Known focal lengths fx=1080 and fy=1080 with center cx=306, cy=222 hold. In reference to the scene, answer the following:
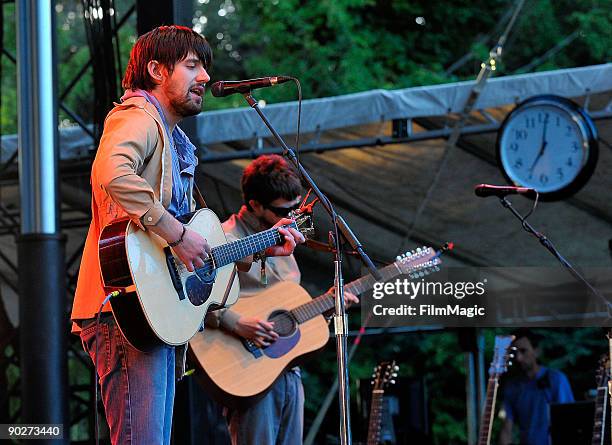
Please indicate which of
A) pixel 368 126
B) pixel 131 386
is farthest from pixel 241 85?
pixel 368 126

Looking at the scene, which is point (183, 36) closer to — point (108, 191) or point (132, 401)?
point (108, 191)

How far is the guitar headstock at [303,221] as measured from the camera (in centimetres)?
435

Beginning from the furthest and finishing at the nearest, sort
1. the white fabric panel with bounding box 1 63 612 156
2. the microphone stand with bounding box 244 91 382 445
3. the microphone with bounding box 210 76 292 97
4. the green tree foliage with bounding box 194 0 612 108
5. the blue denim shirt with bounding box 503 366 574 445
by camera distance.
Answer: the green tree foliage with bounding box 194 0 612 108 → the blue denim shirt with bounding box 503 366 574 445 → the white fabric panel with bounding box 1 63 612 156 → the microphone with bounding box 210 76 292 97 → the microphone stand with bounding box 244 91 382 445

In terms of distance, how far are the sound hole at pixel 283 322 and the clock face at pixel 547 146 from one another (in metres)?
2.30

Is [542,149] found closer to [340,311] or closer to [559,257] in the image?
[559,257]

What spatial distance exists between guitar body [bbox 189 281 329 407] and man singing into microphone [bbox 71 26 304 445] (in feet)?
4.23

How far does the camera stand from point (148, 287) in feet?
11.5

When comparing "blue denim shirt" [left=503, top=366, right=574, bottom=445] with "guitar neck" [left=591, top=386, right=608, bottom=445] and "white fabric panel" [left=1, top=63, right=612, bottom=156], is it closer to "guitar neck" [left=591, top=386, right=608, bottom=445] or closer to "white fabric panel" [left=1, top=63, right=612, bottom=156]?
"guitar neck" [left=591, top=386, right=608, bottom=445]

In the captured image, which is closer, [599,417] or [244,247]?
[244,247]

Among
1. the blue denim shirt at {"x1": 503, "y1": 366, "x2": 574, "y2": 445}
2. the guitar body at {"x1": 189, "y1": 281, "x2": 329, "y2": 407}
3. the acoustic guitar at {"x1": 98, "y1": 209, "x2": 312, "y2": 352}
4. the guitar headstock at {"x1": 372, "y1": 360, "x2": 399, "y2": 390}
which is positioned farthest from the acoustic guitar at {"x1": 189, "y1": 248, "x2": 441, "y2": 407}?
the blue denim shirt at {"x1": 503, "y1": 366, "x2": 574, "y2": 445}

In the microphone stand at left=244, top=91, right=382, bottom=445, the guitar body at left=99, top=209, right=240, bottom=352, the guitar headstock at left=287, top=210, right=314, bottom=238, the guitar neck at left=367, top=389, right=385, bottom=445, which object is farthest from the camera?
the guitar neck at left=367, top=389, right=385, bottom=445

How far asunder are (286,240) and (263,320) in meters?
1.00

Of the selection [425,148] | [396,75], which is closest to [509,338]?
[425,148]

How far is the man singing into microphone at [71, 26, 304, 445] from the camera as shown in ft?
11.3
